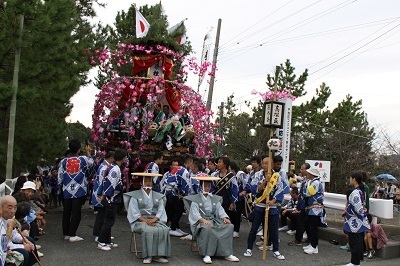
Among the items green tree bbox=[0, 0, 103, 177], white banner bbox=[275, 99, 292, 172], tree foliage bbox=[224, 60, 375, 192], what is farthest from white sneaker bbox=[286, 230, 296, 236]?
tree foliage bbox=[224, 60, 375, 192]

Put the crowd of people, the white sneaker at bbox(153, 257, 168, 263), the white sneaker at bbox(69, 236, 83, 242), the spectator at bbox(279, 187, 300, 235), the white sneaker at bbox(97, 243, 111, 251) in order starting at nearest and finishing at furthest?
1. the white sneaker at bbox(153, 257, 168, 263)
2. the crowd of people
3. the white sneaker at bbox(97, 243, 111, 251)
4. the white sneaker at bbox(69, 236, 83, 242)
5. the spectator at bbox(279, 187, 300, 235)

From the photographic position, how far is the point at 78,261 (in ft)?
23.6

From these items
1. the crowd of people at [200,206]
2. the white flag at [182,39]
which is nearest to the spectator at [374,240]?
the crowd of people at [200,206]

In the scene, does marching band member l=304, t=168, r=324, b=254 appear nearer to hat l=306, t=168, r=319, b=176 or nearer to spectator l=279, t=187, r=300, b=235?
hat l=306, t=168, r=319, b=176

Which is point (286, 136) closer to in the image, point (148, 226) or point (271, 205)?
point (271, 205)

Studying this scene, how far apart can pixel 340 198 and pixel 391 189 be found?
63.6ft

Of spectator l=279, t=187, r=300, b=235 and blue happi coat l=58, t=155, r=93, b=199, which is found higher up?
blue happi coat l=58, t=155, r=93, b=199

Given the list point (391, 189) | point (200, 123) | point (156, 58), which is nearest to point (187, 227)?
point (200, 123)

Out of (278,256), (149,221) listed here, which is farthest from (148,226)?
(278,256)

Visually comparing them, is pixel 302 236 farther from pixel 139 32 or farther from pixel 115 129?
pixel 139 32

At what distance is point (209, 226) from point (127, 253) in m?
1.56

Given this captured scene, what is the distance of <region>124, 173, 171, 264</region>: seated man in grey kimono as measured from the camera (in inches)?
287

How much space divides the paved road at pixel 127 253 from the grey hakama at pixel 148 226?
29 centimetres

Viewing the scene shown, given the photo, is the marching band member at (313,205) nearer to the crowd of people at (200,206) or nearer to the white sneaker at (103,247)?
the crowd of people at (200,206)
